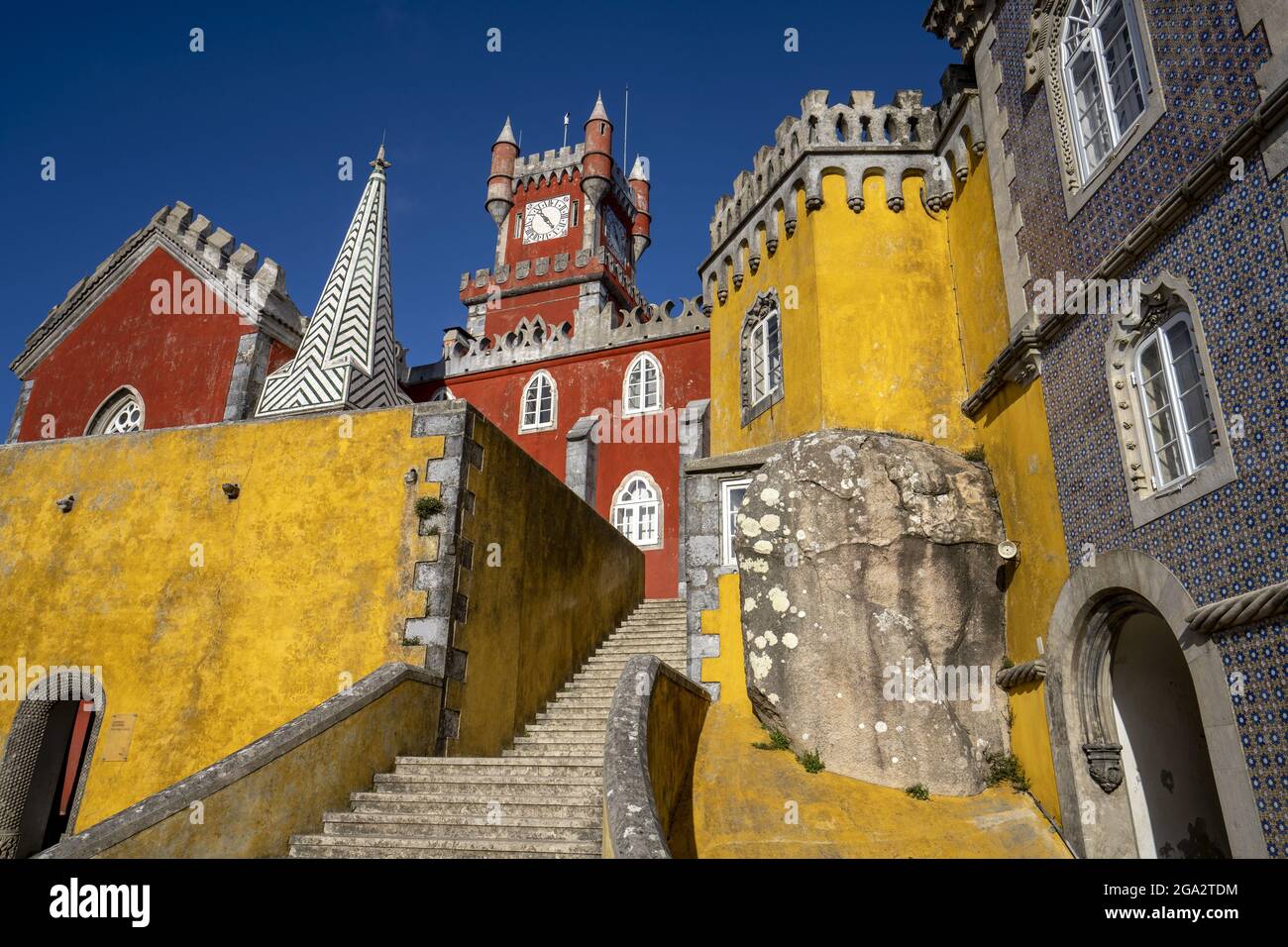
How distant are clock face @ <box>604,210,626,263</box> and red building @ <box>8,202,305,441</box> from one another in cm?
1543

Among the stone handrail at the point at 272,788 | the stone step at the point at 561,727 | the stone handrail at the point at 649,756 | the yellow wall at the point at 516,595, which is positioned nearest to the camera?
the stone handrail at the point at 649,756

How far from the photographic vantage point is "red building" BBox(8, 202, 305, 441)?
66.3 ft

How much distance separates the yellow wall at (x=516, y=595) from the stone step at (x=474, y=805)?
5.09 ft

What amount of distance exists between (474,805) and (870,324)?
7670 millimetres

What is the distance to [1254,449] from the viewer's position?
19.6 ft

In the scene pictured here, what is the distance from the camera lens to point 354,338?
13828 millimetres

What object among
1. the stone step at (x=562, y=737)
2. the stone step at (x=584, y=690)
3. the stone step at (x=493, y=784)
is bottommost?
the stone step at (x=493, y=784)

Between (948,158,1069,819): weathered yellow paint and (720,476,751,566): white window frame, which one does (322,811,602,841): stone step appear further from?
(720,476,751,566): white window frame

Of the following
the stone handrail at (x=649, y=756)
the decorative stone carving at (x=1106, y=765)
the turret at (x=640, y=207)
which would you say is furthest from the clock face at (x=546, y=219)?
the decorative stone carving at (x=1106, y=765)

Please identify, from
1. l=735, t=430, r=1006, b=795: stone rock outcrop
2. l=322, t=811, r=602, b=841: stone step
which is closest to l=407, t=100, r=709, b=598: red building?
l=735, t=430, r=1006, b=795: stone rock outcrop

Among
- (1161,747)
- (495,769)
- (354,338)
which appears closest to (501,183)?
(354,338)

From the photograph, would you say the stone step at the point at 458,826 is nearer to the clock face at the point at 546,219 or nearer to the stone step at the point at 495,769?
the stone step at the point at 495,769

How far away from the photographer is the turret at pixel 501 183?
34.2 m

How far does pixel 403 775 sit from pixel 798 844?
12.3 feet
